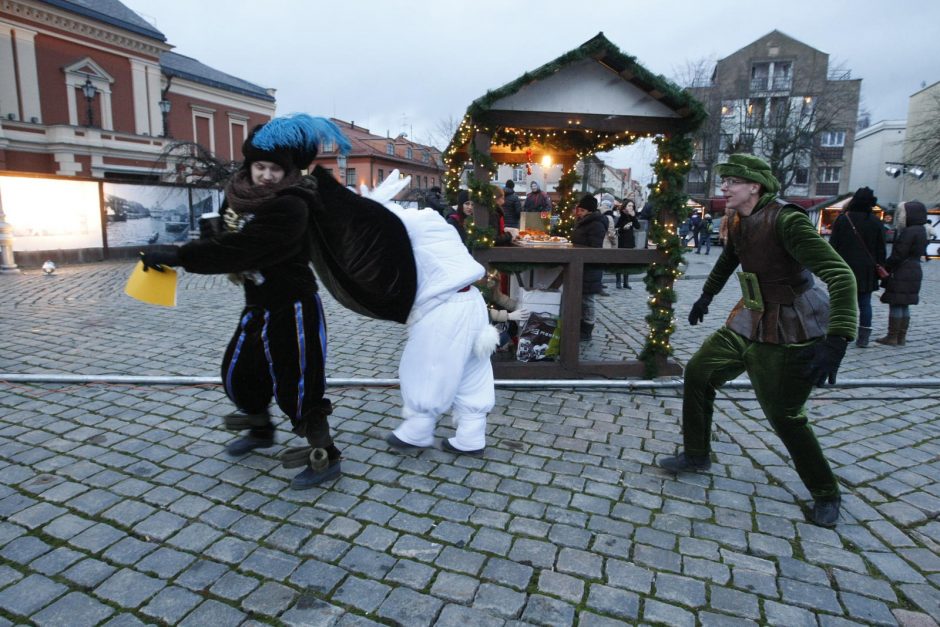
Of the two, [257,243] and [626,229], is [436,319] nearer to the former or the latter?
[257,243]

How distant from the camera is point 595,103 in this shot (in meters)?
5.35

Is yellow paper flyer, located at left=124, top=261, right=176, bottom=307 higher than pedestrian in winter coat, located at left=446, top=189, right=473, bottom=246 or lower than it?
lower

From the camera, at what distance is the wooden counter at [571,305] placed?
5473 mm

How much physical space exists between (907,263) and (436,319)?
6.94m

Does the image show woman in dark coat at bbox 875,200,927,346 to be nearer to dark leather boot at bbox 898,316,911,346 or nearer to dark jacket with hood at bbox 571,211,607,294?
dark leather boot at bbox 898,316,911,346

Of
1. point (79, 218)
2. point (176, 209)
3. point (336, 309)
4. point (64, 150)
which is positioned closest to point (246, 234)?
point (336, 309)

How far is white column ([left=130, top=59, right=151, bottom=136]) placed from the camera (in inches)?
1238

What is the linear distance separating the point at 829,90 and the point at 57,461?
160ft

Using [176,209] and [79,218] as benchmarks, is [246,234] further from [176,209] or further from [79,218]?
[176,209]

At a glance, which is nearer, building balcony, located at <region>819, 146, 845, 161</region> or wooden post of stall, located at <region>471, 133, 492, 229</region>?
wooden post of stall, located at <region>471, 133, 492, 229</region>

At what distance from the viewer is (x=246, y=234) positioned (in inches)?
114

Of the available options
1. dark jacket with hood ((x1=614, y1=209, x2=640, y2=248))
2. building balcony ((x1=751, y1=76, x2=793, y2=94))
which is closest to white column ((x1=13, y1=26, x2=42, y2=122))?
dark jacket with hood ((x1=614, y1=209, x2=640, y2=248))

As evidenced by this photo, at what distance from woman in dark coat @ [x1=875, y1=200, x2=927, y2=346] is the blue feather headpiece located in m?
7.28

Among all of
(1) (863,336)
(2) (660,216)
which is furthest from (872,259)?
(2) (660,216)
